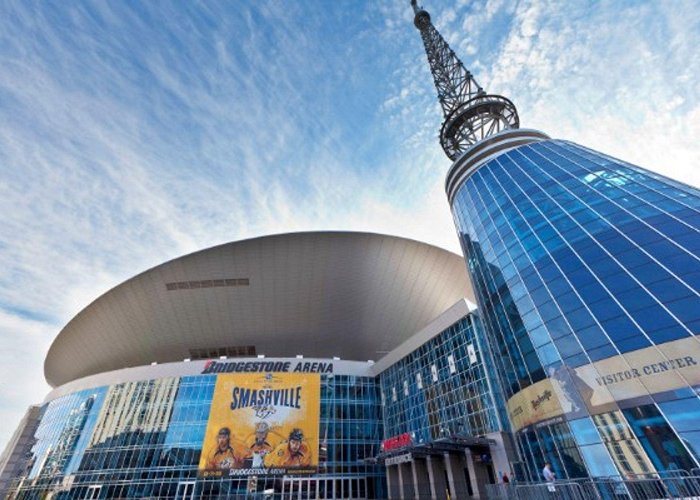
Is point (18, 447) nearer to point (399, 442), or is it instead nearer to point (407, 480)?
point (407, 480)

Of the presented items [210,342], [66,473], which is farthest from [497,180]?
[66,473]

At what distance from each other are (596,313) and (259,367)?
112 feet

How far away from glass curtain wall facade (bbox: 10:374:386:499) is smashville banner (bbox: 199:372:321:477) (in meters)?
0.92

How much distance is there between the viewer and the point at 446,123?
44.9 metres

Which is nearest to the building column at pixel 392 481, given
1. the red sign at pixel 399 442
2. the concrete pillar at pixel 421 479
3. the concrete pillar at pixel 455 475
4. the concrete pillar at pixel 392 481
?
the concrete pillar at pixel 392 481

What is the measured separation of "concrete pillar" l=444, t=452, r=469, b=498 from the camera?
2894 cm

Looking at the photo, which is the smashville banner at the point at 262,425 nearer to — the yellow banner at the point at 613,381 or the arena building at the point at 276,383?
the arena building at the point at 276,383

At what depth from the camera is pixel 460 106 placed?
4384 cm

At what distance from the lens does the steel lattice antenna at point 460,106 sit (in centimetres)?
4231

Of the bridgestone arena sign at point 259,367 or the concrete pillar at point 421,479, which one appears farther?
the bridgestone arena sign at point 259,367

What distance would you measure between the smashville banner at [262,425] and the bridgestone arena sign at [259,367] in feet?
1.63

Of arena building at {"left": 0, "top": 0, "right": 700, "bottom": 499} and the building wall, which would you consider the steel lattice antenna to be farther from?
the building wall

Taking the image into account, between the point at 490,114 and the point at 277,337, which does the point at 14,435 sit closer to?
the point at 277,337

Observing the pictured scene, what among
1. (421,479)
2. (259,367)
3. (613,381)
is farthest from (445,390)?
(259,367)
